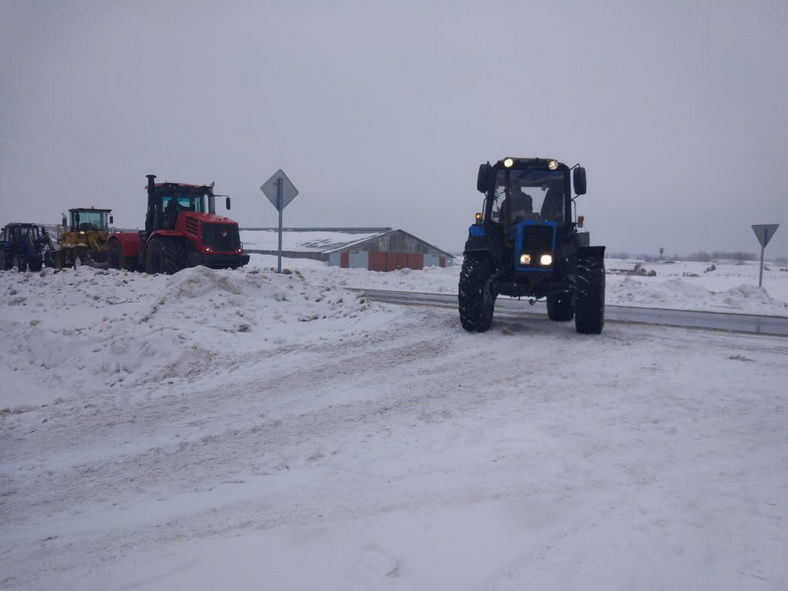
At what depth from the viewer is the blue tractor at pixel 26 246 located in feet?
88.7

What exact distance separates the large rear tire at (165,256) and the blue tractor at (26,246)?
35.5 ft

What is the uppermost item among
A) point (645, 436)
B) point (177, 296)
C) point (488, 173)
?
point (488, 173)

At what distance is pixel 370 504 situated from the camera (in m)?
3.94

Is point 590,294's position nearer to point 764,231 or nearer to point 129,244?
point 764,231

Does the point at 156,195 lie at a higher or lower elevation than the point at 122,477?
higher

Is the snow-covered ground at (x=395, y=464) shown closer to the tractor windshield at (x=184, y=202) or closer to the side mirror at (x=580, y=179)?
the side mirror at (x=580, y=179)

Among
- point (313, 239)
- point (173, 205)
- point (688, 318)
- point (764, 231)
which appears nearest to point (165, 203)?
point (173, 205)

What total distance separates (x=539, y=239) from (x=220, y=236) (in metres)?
12.0

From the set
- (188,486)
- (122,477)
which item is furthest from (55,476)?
(188,486)

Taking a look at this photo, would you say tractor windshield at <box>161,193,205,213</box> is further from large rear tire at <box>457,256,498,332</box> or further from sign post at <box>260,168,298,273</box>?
large rear tire at <box>457,256,498,332</box>

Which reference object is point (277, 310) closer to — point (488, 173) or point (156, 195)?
point (488, 173)

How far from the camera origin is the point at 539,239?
1010 centimetres

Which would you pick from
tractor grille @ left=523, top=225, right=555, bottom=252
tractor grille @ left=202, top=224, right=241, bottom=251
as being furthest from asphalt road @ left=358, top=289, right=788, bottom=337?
tractor grille @ left=202, top=224, right=241, bottom=251

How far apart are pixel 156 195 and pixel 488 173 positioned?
516 inches
